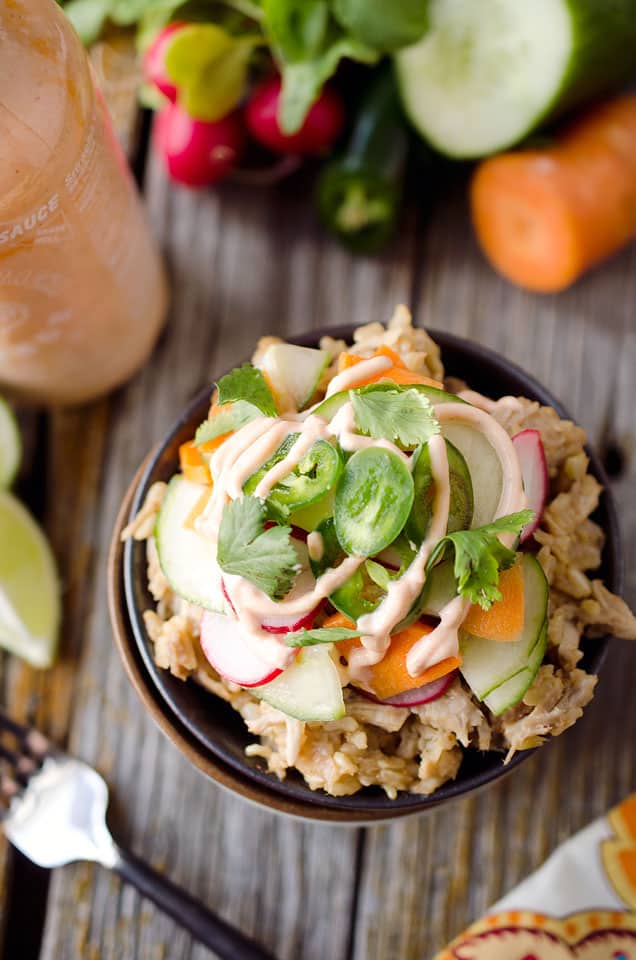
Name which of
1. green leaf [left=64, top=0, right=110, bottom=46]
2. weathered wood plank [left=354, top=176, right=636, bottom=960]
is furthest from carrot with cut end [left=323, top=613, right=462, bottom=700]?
green leaf [left=64, top=0, right=110, bottom=46]

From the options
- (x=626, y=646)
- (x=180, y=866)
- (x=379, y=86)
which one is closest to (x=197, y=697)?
(x=180, y=866)

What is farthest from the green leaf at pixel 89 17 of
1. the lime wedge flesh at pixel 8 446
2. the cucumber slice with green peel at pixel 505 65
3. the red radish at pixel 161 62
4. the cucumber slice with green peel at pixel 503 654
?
the cucumber slice with green peel at pixel 503 654

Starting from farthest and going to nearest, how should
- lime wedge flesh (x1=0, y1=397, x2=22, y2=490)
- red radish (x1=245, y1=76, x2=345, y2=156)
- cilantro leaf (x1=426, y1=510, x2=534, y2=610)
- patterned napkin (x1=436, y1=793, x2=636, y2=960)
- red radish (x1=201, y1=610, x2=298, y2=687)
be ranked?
red radish (x1=245, y1=76, x2=345, y2=156) → lime wedge flesh (x1=0, y1=397, x2=22, y2=490) → patterned napkin (x1=436, y1=793, x2=636, y2=960) → red radish (x1=201, y1=610, x2=298, y2=687) → cilantro leaf (x1=426, y1=510, x2=534, y2=610)

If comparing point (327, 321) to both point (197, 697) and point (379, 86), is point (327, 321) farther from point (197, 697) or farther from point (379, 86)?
point (197, 697)

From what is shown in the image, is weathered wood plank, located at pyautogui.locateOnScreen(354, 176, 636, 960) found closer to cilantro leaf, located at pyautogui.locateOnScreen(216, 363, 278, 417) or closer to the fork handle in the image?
the fork handle

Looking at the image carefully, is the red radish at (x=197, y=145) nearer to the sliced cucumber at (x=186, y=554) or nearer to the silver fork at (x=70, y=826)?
the sliced cucumber at (x=186, y=554)
